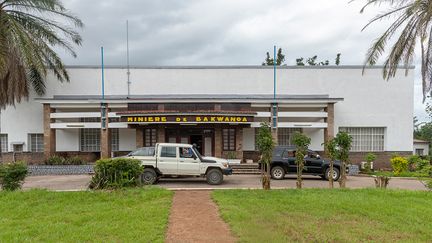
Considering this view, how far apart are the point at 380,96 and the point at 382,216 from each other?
18.5 m

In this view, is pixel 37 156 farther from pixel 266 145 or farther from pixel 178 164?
pixel 266 145

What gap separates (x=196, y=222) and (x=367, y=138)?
2012 centimetres

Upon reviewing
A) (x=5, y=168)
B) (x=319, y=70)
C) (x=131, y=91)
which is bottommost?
(x=5, y=168)

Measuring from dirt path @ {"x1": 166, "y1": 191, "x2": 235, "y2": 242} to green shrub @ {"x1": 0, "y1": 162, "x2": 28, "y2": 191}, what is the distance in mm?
5276

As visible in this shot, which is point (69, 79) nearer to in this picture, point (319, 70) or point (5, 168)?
point (5, 168)

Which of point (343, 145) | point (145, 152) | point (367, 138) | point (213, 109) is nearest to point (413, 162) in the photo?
point (367, 138)

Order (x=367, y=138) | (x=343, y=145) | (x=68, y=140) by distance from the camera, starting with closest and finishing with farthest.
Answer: (x=343, y=145)
(x=68, y=140)
(x=367, y=138)

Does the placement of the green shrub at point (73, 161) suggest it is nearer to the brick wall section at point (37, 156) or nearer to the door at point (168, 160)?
the brick wall section at point (37, 156)

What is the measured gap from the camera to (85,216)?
7.53 meters

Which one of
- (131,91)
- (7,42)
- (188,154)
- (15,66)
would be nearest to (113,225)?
(188,154)

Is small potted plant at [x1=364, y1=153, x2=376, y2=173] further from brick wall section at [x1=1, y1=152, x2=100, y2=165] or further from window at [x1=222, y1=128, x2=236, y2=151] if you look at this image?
brick wall section at [x1=1, y1=152, x2=100, y2=165]

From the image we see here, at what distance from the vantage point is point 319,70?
24.5 m

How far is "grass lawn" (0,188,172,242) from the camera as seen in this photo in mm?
6082

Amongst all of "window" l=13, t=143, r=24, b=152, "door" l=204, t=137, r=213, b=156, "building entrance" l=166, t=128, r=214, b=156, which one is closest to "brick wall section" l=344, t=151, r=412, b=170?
"door" l=204, t=137, r=213, b=156
